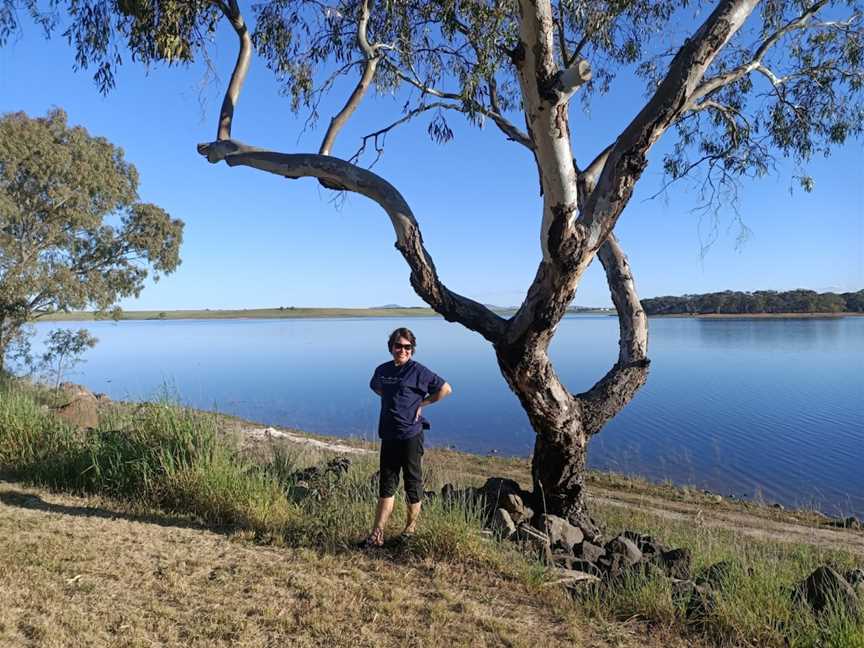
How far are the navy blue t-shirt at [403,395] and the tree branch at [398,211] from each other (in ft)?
2.63

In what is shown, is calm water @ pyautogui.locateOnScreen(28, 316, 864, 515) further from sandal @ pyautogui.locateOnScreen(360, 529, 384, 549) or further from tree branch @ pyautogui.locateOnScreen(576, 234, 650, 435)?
tree branch @ pyautogui.locateOnScreen(576, 234, 650, 435)

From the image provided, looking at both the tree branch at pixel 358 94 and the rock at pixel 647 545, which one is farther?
the tree branch at pixel 358 94

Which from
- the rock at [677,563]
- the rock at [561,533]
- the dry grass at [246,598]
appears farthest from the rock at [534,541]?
the rock at [677,563]

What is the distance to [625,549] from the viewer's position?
435cm

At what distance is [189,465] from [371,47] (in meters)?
4.44

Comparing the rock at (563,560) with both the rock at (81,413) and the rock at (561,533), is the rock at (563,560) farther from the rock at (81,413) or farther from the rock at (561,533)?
the rock at (81,413)

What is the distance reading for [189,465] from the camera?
5.18 meters

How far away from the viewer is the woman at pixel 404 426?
4160 mm

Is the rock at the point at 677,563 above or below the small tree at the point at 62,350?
below

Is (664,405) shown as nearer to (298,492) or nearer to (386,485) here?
(298,492)

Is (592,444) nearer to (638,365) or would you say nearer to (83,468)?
(638,365)

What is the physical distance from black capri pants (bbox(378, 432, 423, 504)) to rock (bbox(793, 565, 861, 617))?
227 cm

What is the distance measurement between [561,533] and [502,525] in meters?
0.51

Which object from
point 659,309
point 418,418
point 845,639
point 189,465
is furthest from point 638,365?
point 659,309
